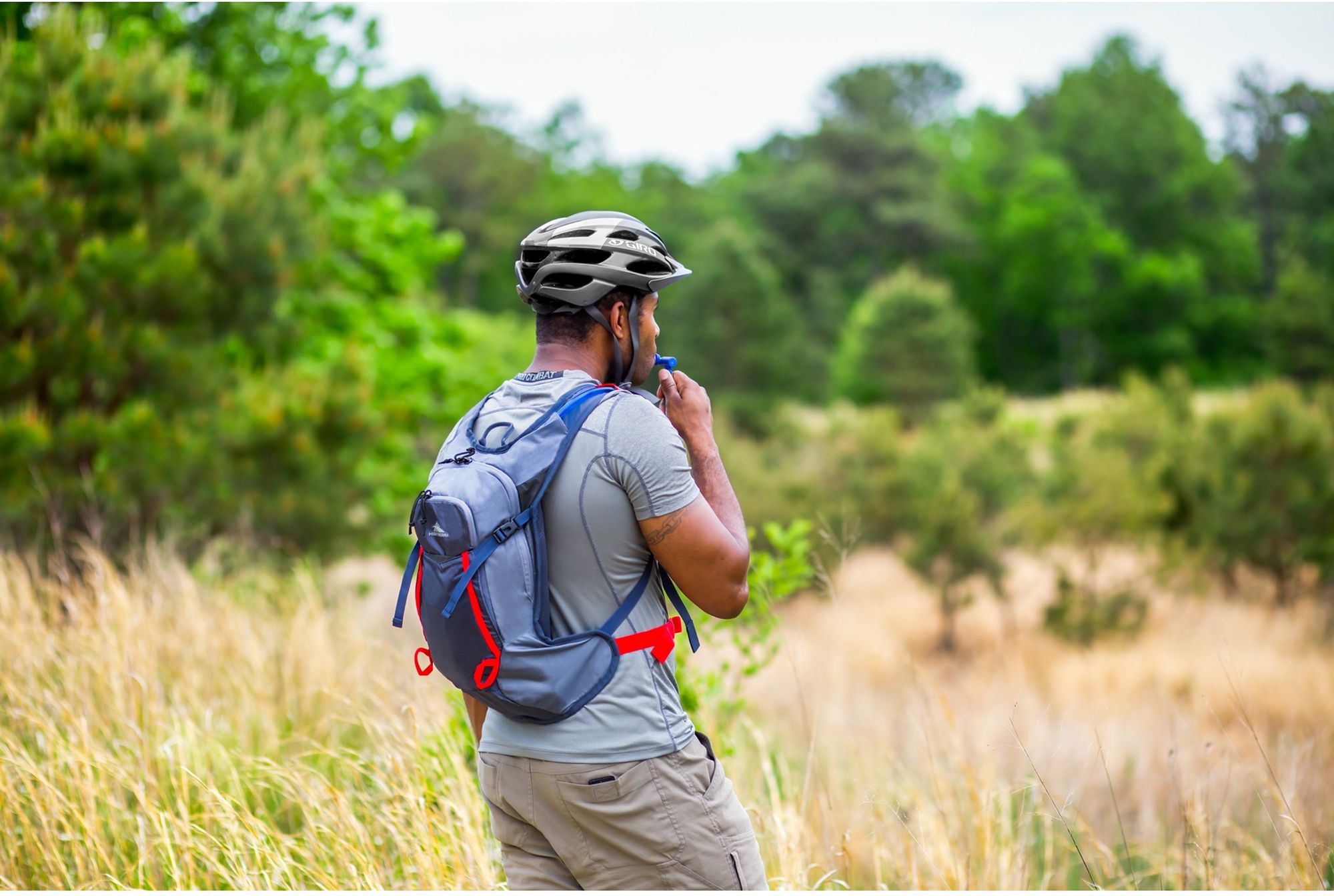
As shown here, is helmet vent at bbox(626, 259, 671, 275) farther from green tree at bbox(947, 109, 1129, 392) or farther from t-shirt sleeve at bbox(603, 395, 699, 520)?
green tree at bbox(947, 109, 1129, 392)

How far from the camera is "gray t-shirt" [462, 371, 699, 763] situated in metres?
2.11

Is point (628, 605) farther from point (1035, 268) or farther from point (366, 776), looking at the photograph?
point (1035, 268)

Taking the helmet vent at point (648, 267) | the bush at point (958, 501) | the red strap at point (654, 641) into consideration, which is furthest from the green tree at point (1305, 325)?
the red strap at point (654, 641)

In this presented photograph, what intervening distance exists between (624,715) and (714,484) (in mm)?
519

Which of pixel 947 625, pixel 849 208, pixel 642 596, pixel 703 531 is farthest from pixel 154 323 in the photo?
pixel 849 208

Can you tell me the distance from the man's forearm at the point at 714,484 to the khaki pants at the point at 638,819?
48 centimetres

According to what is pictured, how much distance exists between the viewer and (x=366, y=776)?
3855 millimetres

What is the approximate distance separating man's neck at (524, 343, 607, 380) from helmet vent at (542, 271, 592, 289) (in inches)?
5.1

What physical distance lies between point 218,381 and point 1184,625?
10191 mm

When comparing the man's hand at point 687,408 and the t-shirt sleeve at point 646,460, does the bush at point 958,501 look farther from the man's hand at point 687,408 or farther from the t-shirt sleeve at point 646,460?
the t-shirt sleeve at point 646,460

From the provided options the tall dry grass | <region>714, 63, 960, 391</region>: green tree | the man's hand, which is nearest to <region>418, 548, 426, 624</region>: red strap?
the man's hand

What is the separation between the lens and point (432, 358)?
38.0ft

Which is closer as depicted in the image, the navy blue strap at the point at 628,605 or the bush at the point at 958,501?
the navy blue strap at the point at 628,605

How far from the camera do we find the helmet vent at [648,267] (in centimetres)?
236
